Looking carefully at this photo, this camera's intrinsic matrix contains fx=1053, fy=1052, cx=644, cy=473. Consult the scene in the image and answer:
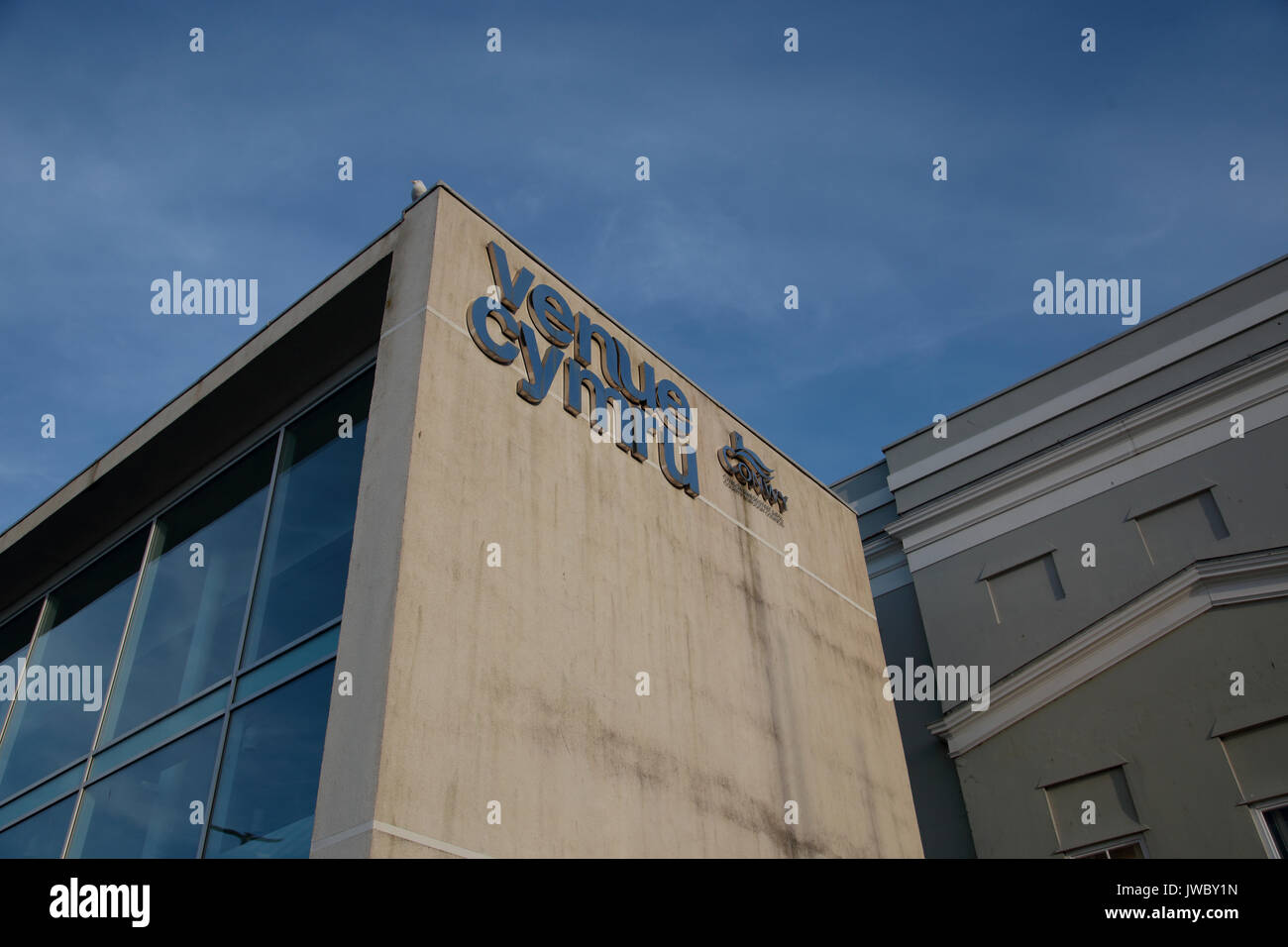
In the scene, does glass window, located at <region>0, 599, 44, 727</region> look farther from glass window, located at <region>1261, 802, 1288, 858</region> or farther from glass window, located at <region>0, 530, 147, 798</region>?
glass window, located at <region>1261, 802, 1288, 858</region>

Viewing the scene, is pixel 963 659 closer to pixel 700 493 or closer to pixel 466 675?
pixel 700 493

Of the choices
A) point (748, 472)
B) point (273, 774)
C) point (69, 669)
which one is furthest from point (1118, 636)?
point (69, 669)

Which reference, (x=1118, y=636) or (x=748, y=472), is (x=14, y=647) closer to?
(x=748, y=472)

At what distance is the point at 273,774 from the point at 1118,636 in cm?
1185

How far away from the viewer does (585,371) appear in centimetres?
1091

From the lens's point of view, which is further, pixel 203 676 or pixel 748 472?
pixel 748 472

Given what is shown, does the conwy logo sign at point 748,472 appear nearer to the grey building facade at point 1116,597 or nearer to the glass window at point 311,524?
the glass window at point 311,524

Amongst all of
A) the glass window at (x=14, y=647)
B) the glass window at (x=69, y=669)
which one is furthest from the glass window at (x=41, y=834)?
the glass window at (x=14, y=647)

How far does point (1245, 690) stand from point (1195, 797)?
5.04ft

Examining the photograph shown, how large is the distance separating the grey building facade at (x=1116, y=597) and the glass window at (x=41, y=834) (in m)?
11.6

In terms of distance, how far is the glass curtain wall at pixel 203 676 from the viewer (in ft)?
27.2

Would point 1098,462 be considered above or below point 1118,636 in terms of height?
above

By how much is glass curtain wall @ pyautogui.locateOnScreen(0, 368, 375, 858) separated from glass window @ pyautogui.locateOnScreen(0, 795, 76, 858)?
0.08 ft
